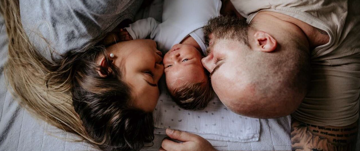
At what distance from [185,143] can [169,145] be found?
7 cm

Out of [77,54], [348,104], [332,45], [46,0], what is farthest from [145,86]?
[348,104]

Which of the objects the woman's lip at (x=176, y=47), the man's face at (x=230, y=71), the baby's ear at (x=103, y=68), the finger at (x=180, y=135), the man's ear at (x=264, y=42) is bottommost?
the finger at (x=180, y=135)

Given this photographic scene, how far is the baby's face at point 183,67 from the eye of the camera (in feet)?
3.57

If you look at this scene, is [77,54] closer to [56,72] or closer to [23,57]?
[56,72]

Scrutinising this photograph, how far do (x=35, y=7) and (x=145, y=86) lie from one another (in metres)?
0.54

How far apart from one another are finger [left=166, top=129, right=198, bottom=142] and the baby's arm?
1.50 ft

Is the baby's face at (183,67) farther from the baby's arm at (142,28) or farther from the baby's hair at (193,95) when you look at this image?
the baby's arm at (142,28)

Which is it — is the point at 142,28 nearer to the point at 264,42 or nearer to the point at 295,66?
the point at 264,42

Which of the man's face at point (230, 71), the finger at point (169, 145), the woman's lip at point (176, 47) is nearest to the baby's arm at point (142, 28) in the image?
the woman's lip at point (176, 47)

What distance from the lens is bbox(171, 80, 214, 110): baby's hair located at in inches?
43.3

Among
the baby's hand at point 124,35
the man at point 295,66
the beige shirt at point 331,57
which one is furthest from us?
the baby's hand at point 124,35

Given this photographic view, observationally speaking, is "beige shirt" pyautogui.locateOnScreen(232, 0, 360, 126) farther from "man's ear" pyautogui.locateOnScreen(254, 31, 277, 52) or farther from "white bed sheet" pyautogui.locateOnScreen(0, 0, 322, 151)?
"white bed sheet" pyautogui.locateOnScreen(0, 0, 322, 151)

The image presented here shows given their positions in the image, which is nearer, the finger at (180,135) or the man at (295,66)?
the man at (295,66)

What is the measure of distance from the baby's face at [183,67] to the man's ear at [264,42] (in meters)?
0.28
